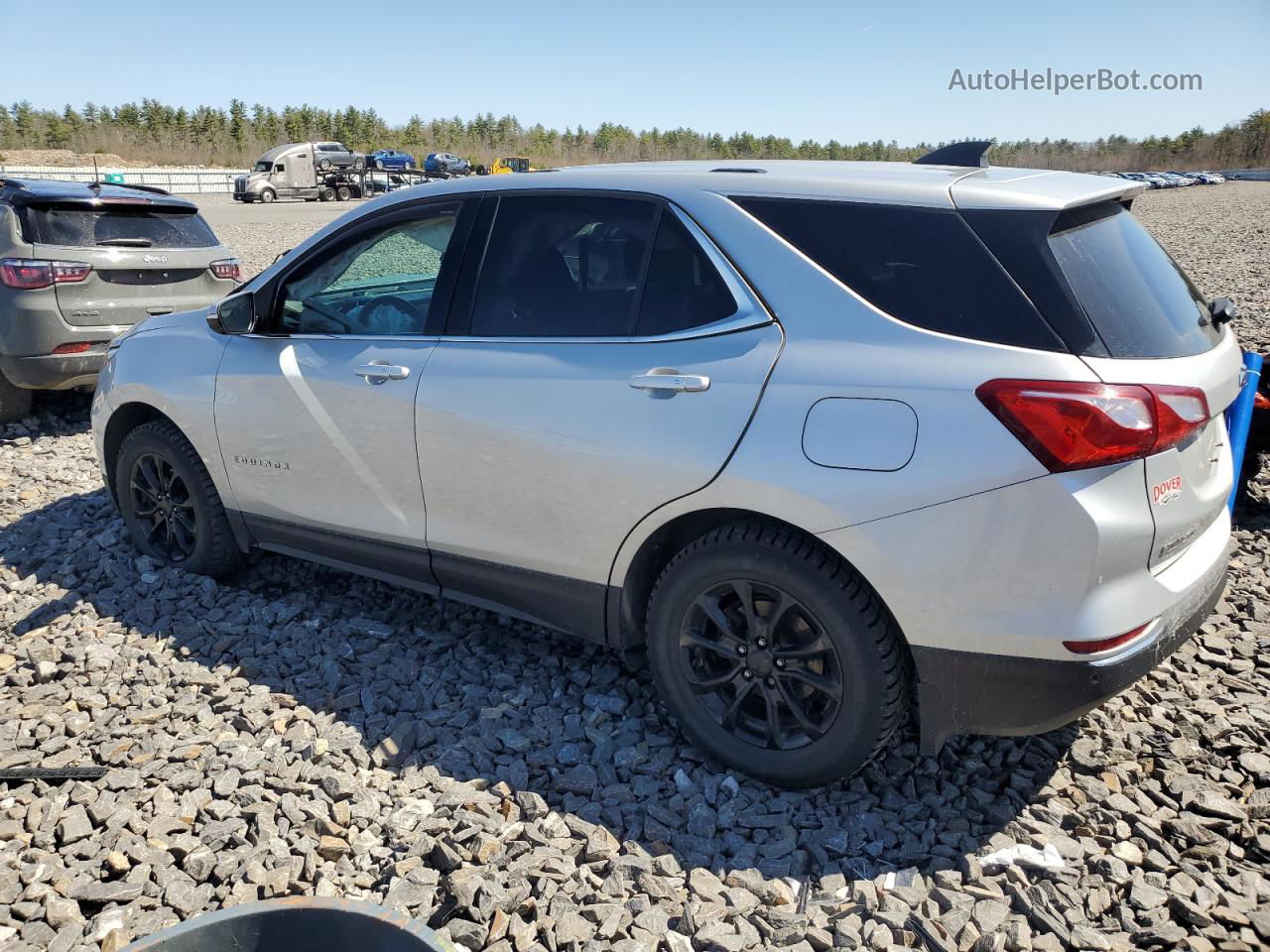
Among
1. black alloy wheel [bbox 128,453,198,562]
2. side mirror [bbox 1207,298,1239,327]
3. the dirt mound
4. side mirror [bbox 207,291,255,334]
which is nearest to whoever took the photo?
side mirror [bbox 1207,298,1239,327]

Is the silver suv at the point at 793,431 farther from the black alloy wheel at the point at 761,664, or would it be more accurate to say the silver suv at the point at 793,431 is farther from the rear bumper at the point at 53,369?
the rear bumper at the point at 53,369

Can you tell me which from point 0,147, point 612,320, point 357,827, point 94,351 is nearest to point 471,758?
point 357,827

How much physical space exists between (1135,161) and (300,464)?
112 m

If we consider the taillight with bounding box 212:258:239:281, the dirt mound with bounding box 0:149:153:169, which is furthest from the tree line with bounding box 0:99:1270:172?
the taillight with bounding box 212:258:239:281

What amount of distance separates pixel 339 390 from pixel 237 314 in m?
0.80

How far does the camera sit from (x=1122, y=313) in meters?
2.64

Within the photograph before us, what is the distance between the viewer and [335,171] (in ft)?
144

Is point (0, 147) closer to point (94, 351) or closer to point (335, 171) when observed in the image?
point (335, 171)

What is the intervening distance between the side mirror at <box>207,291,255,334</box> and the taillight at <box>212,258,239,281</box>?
373 centimetres

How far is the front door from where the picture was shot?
371 centimetres

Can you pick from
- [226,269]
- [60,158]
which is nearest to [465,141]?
[60,158]

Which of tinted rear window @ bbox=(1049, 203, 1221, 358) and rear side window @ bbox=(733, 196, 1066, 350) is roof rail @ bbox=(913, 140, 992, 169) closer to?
tinted rear window @ bbox=(1049, 203, 1221, 358)

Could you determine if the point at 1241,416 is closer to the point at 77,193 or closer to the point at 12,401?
the point at 77,193

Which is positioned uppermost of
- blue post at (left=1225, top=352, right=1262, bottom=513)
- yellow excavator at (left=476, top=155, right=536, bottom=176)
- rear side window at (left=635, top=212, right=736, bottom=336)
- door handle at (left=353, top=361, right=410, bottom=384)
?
yellow excavator at (left=476, top=155, right=536, bottom=176)
